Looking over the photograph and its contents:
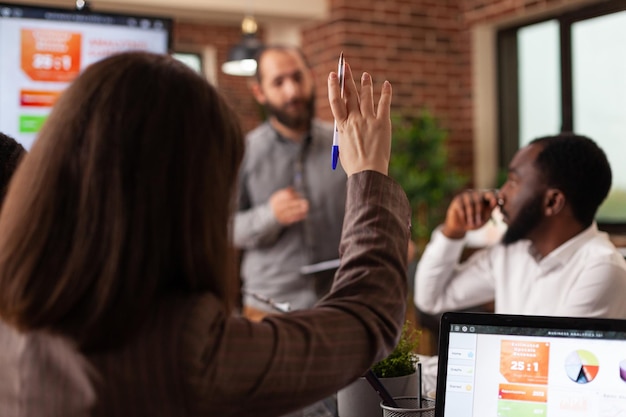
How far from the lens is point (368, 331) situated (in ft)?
3.16

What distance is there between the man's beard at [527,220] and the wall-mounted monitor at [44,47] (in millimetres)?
1024

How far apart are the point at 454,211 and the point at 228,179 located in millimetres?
1303

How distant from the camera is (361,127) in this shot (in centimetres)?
107

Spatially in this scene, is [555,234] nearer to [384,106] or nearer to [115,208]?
[384,106]

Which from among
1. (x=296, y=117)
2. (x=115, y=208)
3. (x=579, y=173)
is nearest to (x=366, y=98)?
(x=115, y=208)

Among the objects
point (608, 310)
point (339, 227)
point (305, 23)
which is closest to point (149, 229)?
point (608, 310)

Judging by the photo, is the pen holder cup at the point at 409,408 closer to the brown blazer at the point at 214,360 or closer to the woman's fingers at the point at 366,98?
the brown blazer at the point at 214,360

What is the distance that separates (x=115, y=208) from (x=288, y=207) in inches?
76.9

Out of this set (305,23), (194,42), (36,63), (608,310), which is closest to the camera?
(608,310)

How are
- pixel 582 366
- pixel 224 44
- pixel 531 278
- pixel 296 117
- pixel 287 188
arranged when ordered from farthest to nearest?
pixel 224 44
pixel 296 117
pixel 287 188
pixel 531 278
pixel 582 366

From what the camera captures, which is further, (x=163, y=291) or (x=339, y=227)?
(x=339, y=227)

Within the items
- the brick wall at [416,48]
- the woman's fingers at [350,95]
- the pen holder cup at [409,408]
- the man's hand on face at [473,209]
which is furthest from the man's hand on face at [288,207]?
the brick wall at [416,48]

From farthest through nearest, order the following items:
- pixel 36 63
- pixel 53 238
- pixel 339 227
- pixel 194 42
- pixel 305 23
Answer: pixel 194 42 → pixel 305 23 → pixel 339 227 → pixel 36 63 → pixel 53 238

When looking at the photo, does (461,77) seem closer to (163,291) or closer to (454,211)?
(454,211)
